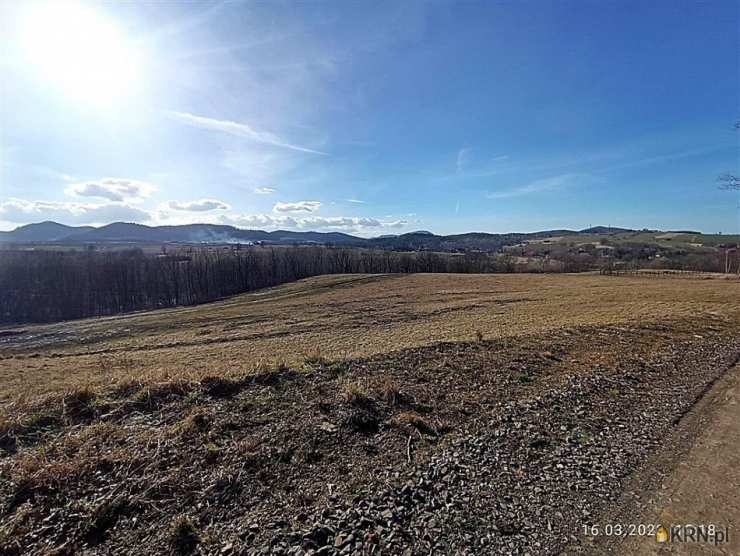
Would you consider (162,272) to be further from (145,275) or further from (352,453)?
(352,453)

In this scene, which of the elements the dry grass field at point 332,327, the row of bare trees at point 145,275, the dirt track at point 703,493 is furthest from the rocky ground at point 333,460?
the row of bare trees at point 145,275

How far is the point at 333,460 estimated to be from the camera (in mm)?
4980

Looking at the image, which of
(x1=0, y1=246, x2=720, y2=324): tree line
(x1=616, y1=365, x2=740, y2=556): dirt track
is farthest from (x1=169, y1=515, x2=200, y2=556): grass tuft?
(x1=0, y1=246, x2=720, y2=324): tree line

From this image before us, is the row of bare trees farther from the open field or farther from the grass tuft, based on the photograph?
the grass tuft

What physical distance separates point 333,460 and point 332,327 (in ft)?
69.2

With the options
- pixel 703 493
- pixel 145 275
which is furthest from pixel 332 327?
pixel 145 275

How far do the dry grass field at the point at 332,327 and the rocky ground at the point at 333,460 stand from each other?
2.06 metres

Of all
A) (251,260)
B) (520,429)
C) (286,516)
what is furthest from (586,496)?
(251,260)

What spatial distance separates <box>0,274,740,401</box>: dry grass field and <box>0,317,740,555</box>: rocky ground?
2.06m

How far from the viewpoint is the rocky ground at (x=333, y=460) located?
145 inches

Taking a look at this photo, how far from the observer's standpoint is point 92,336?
3638 centimetres

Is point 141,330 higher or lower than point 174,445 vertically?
lower

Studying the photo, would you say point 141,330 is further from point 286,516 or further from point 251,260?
point 251,260

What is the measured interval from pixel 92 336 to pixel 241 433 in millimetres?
40672
